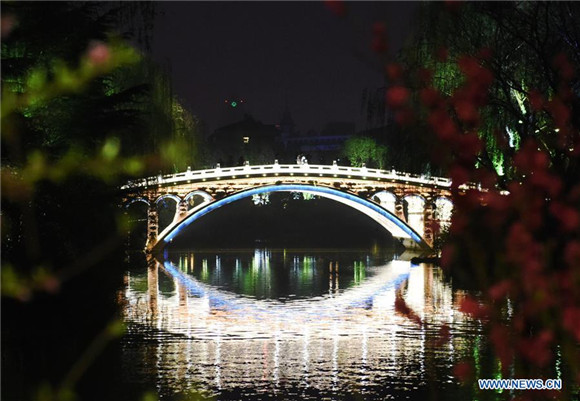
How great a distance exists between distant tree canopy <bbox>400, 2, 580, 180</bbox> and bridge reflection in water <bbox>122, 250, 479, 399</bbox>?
14.4ft

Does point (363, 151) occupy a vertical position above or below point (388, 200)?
above

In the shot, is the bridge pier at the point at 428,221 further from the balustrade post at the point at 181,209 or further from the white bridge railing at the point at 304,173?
the balustrade post at the point at 181,209

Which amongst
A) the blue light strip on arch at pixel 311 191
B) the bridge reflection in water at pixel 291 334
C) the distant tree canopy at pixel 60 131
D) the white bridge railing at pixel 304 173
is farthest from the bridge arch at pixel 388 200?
the distant tree canopy at pixel 60 131

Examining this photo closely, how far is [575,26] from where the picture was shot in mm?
19547

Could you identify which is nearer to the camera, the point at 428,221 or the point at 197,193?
the point at 197,193

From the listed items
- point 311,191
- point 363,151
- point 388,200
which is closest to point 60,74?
point 311,191

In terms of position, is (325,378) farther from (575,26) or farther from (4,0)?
(4,0)

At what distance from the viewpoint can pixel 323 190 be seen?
6025cm

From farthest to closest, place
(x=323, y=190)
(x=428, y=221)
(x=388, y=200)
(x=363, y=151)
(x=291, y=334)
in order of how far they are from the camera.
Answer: (x=363, y=151), (x=388, y=200), (x=428, y=221), (x=323, y=190), (x=291, y=334)

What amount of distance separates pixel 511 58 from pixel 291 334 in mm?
9172

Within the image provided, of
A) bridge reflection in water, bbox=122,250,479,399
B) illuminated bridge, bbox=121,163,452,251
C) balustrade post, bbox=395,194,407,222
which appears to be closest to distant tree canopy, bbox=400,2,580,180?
bridge reflection in water, bbox=122,250,479,399

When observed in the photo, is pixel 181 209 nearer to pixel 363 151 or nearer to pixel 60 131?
pixel 60 131

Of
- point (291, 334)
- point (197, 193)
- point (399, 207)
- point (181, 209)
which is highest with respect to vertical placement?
point (197, 193)

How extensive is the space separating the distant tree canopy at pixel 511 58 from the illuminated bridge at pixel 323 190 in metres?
18.7
